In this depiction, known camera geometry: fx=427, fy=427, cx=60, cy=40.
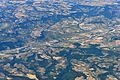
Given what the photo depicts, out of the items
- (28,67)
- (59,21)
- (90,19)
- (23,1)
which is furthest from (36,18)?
(28,67)

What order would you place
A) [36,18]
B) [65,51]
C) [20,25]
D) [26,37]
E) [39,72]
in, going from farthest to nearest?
[36,18] < [20,25] < [26,37] < [65,51] < [39,72]

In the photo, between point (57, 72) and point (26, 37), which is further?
point (26, 37)

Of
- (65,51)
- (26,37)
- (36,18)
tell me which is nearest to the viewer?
(65,51)

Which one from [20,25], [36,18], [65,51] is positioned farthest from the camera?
[36,18]

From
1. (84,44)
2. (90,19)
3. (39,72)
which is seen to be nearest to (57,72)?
(39,72)

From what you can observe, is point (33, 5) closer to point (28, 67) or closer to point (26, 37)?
point (26, 37)

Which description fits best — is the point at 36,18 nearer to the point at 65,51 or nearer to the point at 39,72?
the point at 65,51
